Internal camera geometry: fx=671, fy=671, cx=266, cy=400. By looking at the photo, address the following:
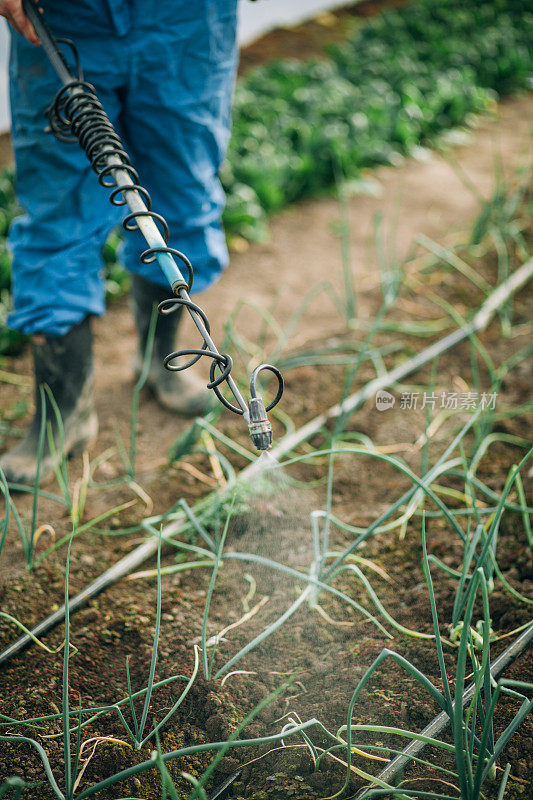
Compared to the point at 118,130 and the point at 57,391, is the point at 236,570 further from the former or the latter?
the point at 118,130

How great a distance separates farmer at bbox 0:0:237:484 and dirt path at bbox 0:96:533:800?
26 cm

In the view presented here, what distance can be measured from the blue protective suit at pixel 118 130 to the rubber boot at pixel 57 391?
0.07 meters

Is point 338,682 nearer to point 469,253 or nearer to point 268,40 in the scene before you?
point 469,253

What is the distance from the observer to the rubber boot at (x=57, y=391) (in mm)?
1657

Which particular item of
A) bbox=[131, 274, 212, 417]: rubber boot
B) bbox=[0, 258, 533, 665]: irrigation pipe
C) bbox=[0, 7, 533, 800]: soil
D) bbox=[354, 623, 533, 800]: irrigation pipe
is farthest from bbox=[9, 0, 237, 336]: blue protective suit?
bbox=[354, 623, 533, 800]: irrigation pipe

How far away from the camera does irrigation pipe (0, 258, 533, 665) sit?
135cm

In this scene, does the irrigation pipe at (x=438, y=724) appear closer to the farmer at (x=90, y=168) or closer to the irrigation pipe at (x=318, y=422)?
the irrigation pipe at (x=318, y=422)

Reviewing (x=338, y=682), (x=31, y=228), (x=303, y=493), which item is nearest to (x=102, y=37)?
(x=31, y=228)

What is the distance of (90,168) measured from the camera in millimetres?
1472

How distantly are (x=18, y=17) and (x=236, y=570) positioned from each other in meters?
1.18

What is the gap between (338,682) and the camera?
1.25 meters

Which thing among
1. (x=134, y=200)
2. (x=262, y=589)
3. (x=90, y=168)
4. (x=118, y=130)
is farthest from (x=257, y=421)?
(x=118, y=130)

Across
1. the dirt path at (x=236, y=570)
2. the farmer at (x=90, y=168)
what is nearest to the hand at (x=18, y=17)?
the farmer at (x=90, y=168)

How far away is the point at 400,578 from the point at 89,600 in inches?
26.6
